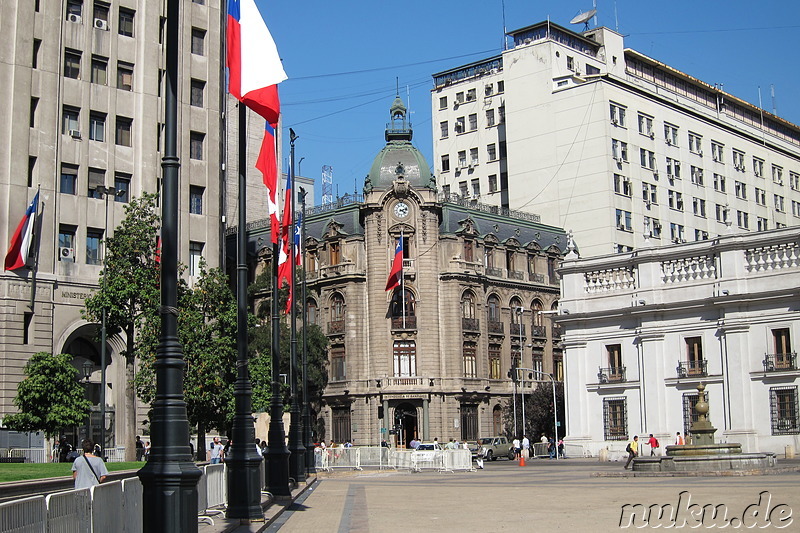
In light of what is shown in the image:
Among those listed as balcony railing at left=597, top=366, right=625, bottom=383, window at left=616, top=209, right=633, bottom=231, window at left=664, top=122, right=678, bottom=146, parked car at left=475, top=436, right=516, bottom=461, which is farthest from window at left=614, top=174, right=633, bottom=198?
balcony railing at left=597, top=366, right=625, bottom=383

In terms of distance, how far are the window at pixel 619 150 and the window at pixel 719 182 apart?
1459 centimetres

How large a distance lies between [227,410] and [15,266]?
13627mm

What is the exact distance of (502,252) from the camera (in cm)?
7925

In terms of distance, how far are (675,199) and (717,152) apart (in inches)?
352

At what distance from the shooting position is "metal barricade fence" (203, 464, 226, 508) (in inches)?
823

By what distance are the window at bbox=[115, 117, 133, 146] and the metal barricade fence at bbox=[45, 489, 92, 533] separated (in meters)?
49.2

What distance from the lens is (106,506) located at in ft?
40.9

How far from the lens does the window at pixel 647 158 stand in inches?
3467

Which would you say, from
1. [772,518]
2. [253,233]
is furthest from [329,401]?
[772,518]

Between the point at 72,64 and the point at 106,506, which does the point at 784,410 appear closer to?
the point at 106,506

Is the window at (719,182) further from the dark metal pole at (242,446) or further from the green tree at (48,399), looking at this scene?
the dark metal pole at (242,446)

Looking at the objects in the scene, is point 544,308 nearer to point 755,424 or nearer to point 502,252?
point 502,252

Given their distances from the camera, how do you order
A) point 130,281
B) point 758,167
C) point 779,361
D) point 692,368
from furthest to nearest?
point 758,167 → point 692,368 → point 779,361 → point 130,281

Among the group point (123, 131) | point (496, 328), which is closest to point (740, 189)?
point (496, 328)
